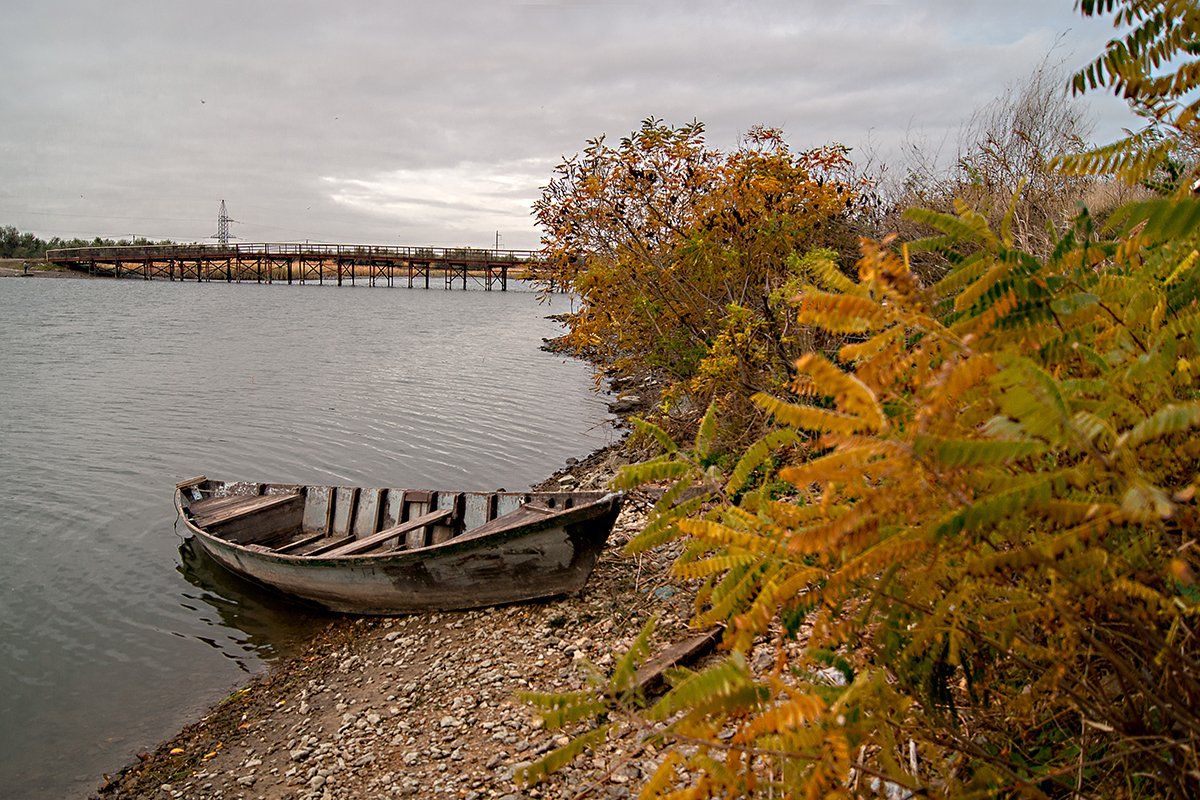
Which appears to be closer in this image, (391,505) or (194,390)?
(391,505)

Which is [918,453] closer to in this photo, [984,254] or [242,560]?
[984,254]

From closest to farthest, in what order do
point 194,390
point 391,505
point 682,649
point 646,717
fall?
point 646,717 < point 682,649 < point 391,505 < point 194,390

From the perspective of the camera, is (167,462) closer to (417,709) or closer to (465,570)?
(465,570)

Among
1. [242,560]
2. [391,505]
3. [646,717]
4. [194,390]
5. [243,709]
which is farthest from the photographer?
[194,390]

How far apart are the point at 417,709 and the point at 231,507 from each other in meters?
6.08

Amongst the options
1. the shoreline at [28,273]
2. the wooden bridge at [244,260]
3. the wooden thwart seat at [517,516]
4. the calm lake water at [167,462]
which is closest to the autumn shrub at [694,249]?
the wooden thwart seat at [517,516]

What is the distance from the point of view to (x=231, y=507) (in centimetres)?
1155

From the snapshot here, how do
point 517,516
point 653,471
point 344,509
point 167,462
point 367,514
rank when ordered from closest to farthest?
point 653,471, point 517,516, point 367,514, point 344,509, point 167,462

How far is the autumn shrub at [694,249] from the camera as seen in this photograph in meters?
8.94

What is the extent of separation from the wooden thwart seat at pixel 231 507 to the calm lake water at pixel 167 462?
0.92 m

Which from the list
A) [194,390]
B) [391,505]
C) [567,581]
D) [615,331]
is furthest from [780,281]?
[194,390]

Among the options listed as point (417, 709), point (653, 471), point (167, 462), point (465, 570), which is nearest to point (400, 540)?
point (465, 570)

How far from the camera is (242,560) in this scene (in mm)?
10273

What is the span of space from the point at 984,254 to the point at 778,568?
89cm
